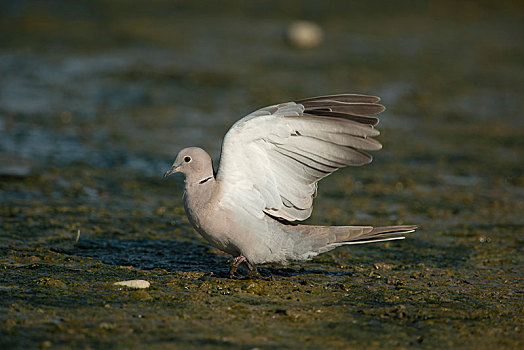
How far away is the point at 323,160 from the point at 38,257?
2.24m

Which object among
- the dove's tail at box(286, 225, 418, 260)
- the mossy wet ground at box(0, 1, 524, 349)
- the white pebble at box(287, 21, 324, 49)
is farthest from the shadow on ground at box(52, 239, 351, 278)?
the white pebble at box(287, 21, 324, 49)

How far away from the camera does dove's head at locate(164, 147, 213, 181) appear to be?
17.1 feet

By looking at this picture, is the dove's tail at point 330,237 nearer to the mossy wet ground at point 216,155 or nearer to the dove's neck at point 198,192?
the mossy wet ground at point 216,155

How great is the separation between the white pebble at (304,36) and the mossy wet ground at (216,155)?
0.30 metres

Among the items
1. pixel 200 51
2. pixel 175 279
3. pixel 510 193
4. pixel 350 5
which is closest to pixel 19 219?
pixel 175 279

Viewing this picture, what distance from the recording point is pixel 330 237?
5180 mm

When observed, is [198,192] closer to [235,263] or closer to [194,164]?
[194,164]

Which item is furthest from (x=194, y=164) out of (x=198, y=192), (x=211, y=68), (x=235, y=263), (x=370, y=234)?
(x=211, y=68)

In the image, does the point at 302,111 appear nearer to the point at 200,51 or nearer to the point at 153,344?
the point at 153,344

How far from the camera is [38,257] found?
5.45 metres

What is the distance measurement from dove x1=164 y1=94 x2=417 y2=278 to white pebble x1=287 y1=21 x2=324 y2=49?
879 cm

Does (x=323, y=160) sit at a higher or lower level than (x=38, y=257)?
higher

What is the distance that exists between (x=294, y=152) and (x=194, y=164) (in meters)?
0.74

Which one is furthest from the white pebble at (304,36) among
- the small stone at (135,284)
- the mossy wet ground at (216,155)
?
the small stone at (135,284)
